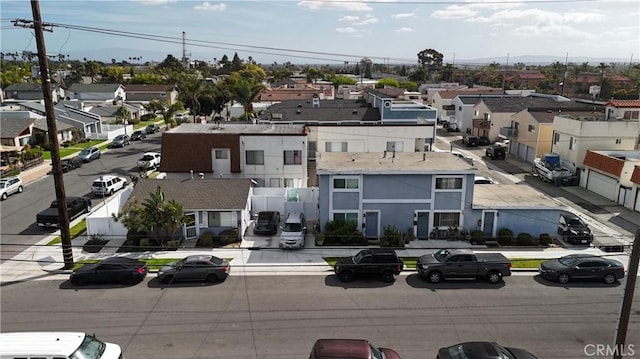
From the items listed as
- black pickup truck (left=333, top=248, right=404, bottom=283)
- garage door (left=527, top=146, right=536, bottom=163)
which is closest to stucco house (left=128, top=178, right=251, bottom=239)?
black pickup truck (left=333, top=248, right=404, bottom=283)

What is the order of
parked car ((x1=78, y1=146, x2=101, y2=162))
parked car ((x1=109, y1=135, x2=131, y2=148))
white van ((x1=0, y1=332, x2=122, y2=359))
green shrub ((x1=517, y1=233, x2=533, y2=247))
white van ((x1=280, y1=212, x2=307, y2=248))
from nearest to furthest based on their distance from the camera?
white van ((x1=0, y1=332, x2=122, y2=359))
white van ((x1=280, y1=212, x2=307, y2=248))
green shrub ((x1=517, y1=233, x2=533, y2=247))
parked car ((x1=78, y1=146, x2=101, y2=162))
parked car ((x1=109, y1=135, x2=131, y2=148))

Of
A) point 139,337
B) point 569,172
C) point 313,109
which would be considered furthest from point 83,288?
point 569,172

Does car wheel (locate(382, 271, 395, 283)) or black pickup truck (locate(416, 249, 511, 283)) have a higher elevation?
black pickup truck (locate(416, 249, 511, 283))

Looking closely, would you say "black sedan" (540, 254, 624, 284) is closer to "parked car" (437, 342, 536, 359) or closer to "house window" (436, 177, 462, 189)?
"house window" (436, 177, 462, 189)

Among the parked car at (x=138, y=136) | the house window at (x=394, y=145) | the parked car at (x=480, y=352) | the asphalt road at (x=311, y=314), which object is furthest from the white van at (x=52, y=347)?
the parked car at (x=138, y=136)

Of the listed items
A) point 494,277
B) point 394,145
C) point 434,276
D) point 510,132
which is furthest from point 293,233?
point 510,132

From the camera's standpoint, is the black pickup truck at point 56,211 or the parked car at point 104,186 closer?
the black pickup truck at point 56,211

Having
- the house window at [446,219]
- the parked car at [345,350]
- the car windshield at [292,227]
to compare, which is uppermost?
the parked car at [345,350]

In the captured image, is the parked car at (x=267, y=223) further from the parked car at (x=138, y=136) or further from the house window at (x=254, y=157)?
the parked car at (x=138, y=136)
